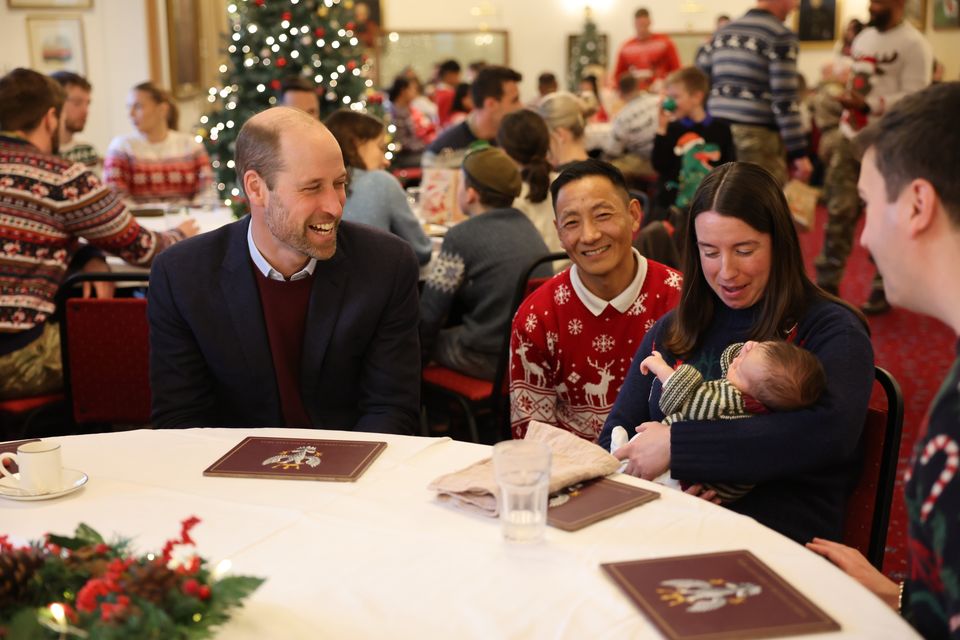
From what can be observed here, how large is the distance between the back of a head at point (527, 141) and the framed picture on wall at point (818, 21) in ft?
41.4

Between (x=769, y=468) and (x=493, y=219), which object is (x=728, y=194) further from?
(x=493, y=219)

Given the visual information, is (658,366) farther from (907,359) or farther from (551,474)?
(907,359)

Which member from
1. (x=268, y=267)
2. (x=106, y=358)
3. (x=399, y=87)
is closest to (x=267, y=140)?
(x=268, y=267)

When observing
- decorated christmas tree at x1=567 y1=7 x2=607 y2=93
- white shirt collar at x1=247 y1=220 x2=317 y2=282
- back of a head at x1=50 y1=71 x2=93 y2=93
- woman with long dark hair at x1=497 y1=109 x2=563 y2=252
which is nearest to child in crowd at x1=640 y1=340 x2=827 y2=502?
white shirt collar at x1=247 y1=220 x2=317 y2=282

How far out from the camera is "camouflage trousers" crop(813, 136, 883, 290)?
21.1 ft

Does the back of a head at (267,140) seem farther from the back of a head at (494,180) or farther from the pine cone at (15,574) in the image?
the pine cone at (15,574)

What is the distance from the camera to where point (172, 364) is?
2588 millimetres

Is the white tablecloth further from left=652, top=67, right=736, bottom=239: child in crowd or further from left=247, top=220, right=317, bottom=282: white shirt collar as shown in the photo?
left=652, top=67, right=736, bottom=239: child in crowd

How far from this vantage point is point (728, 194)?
2.19 meters

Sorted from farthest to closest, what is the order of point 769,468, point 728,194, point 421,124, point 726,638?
1. point 421,124
2. point 728,194
3. point 769,468
4. point 726,638

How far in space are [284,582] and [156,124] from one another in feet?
18.0

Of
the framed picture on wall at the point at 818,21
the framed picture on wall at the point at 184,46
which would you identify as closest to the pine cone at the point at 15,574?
the framed picture on wall at the point at 184,46

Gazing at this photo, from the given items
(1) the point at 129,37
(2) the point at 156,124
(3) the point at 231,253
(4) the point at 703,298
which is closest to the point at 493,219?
(3) the point at 231,253

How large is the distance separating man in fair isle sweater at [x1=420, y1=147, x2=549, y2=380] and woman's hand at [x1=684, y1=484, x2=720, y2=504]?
165cm
